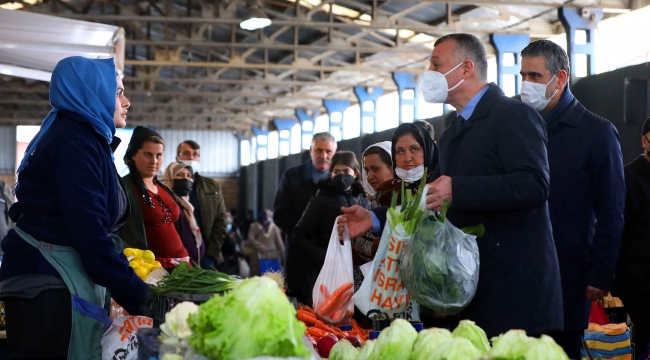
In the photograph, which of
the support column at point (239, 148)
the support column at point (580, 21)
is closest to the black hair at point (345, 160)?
the support column at point (580, 21)

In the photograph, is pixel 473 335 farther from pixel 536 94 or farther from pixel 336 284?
pixel 536 94

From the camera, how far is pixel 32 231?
95.9 inches

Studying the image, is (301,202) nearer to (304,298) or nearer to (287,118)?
(304,298)

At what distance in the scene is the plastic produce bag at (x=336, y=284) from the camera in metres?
2.85

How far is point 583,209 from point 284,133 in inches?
1038

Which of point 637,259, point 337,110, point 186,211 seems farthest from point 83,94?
point 337,110

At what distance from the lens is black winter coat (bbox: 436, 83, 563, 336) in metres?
2.35

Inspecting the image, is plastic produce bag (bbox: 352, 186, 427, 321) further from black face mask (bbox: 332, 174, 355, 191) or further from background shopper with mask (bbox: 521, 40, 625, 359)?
black face mask (bbox: 332, 174, 355, 191)

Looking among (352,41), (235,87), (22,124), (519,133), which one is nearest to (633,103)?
(519,133)

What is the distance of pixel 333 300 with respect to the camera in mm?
2859

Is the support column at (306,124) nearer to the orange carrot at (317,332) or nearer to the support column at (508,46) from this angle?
the support column at (508,46)

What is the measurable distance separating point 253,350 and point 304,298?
145 inches

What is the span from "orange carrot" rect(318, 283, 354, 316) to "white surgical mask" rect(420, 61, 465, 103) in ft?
2.48

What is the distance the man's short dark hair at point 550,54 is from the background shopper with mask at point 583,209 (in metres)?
0.21
